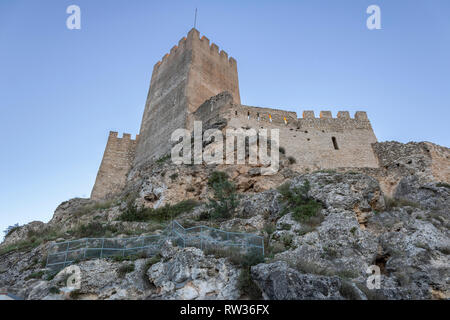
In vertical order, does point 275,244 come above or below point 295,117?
below

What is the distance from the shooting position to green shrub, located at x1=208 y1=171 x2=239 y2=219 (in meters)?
12.6

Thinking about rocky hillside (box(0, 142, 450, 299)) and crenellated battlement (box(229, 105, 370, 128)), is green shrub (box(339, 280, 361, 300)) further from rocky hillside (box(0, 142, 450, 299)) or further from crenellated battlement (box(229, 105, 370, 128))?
crenellated battlement (box(229, 105, 370, 128))

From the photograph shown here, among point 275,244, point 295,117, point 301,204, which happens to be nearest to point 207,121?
point 295,117

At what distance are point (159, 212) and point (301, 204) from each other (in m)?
6.33

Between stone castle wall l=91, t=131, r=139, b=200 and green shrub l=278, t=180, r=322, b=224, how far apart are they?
15.4m

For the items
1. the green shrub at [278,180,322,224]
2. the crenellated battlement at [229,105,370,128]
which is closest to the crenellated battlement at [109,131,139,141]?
the crenellated battlement at [229,105,370,128]

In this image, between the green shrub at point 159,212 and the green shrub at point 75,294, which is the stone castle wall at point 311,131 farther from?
the green shrub at point 75,294

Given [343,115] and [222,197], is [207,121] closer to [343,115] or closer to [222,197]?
[222,197]

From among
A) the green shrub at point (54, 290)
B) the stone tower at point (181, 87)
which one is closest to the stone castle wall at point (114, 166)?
the stone tower at point (181, 87)

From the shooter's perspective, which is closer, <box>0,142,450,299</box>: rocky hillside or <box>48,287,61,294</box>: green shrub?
<box>0,142,450,299</box>: rocky hillside

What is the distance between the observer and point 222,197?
13258 millimetres
